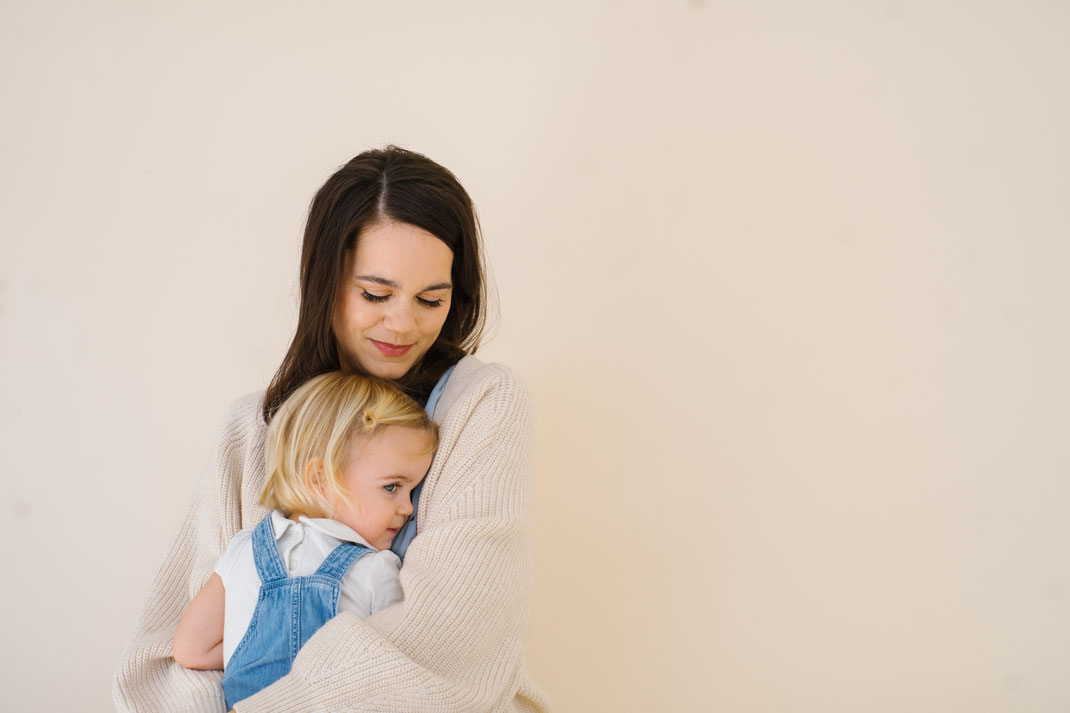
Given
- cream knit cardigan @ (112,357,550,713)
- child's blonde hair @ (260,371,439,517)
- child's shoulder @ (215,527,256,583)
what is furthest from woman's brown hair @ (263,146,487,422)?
child's shoulder @ (215,527,256,583)

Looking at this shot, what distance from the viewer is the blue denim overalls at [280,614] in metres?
1.52

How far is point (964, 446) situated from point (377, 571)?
1684 millimetres

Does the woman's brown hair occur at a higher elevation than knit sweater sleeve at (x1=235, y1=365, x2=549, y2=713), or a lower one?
higher

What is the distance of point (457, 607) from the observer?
152 cm

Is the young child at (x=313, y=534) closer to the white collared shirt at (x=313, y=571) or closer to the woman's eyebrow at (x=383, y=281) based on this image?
→ the white collared shirt at (x=313, y=571)

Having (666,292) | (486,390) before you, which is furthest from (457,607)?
(666,292)

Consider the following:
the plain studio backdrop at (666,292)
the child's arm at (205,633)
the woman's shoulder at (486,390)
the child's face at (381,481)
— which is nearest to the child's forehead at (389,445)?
the child's face at (381,481)

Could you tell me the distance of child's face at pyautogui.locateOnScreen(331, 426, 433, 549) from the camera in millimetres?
1635

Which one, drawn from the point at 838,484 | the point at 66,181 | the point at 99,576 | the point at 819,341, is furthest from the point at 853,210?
the point at 99,576

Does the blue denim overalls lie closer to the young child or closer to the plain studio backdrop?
the young child

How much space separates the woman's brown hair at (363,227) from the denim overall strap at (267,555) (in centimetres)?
39

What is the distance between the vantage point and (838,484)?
8.38 ft

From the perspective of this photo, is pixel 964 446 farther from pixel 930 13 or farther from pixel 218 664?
pixel 218 664

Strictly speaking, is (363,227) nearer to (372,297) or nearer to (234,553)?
(372,297)
